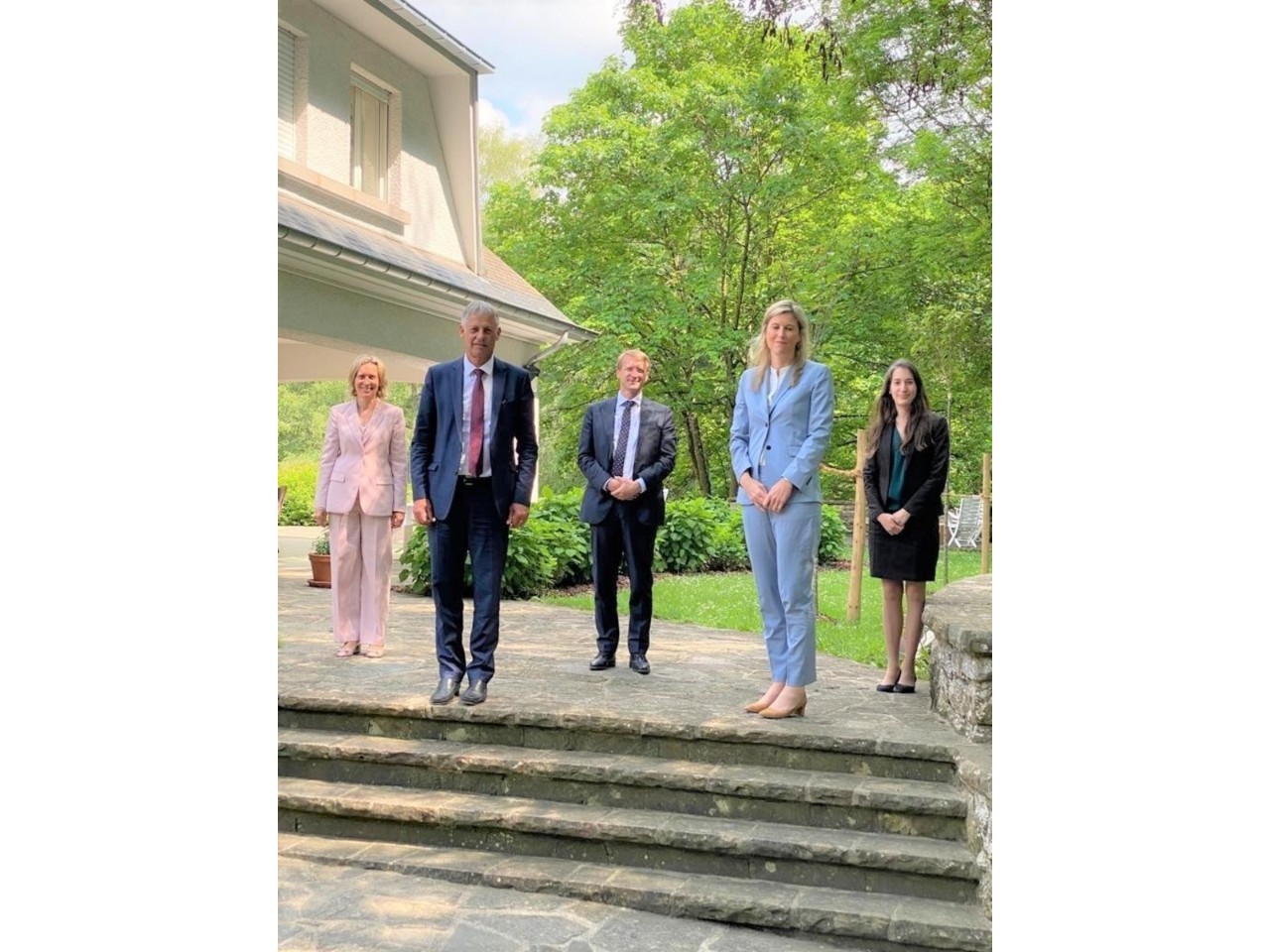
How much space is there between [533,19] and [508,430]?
29.9 metres

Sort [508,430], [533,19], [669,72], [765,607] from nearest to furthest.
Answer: [765,607], [508,430], [669,72], [533,19]

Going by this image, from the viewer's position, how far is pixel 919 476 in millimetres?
5617

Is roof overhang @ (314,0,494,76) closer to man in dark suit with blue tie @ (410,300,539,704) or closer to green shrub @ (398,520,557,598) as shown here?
green shrub @ (398,520,557,598)

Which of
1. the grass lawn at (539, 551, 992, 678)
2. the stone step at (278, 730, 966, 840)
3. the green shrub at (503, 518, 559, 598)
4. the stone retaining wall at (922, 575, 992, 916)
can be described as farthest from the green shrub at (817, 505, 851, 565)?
the stone step at (278, 730, 966, 840)

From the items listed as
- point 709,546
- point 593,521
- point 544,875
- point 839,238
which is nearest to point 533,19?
point 839,238

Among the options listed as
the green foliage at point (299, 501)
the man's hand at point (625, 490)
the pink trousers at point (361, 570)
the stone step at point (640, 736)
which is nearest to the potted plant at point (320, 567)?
the pink trousers at point (361, 570)

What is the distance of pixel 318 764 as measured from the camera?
16.7 ft

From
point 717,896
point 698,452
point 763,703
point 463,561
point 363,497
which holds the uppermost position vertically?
point 698,452

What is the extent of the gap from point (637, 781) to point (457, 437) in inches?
70.1

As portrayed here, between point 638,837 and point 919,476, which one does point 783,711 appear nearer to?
point 638,837

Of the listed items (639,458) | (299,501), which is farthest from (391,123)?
(299,501)
